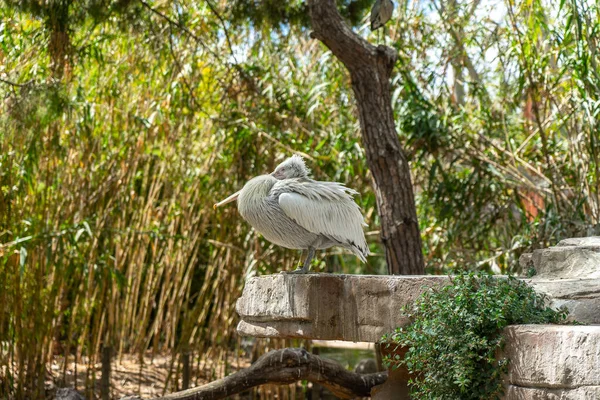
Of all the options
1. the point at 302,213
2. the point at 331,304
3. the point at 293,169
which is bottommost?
the point at 331,304

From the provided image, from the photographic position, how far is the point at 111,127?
6.15m

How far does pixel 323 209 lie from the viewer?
3.74 metres

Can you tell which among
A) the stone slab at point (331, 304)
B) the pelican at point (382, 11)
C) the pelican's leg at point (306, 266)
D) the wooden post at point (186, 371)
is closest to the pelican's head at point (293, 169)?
the pelican's leg at point (306, 266)

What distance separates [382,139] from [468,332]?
8.18 feet

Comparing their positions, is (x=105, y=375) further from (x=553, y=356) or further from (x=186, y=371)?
(x=553, y=356)

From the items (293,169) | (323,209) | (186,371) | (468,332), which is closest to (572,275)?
(468,332)

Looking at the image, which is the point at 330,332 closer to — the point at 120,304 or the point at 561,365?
the point at 561,365

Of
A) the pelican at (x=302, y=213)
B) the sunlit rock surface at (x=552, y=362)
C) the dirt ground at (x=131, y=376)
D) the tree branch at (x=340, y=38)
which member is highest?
the tree branch at (x=340, y=38)

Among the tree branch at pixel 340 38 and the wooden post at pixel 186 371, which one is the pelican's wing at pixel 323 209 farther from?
the wooden post at pixel 186 371

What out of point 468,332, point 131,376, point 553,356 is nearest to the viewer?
point 553,356

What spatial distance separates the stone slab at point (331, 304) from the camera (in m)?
3.31

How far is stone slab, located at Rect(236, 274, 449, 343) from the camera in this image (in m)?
3.31

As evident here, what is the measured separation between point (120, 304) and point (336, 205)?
340cm

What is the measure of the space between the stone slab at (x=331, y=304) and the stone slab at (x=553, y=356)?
53 centimetres
